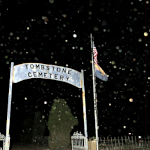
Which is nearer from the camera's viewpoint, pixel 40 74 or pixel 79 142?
pixel 40 74

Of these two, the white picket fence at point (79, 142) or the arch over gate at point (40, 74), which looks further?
the white picket fence at point (79, 142)

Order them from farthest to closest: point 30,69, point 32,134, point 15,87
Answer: point 15,87
point 32,134
point 30,69

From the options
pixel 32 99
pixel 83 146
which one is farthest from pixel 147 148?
pixel 32 99

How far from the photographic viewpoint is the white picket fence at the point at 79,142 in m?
11.1

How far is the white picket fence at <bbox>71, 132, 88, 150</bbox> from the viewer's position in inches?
436

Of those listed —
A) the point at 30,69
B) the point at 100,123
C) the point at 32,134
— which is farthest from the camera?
the point at 32,134

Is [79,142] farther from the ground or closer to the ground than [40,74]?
closer to the ground

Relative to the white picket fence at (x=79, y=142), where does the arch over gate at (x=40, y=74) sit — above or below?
above

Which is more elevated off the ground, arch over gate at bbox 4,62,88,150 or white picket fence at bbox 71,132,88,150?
arch over gate at bbox 4,62,88,150

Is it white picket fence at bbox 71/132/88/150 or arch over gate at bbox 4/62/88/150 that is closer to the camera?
arch over gate at bbox 4/62/88/150

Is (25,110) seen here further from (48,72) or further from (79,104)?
(48,72)

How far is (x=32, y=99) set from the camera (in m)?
23.6

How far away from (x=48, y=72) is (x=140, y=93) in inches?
389

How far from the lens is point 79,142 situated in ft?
37.4
